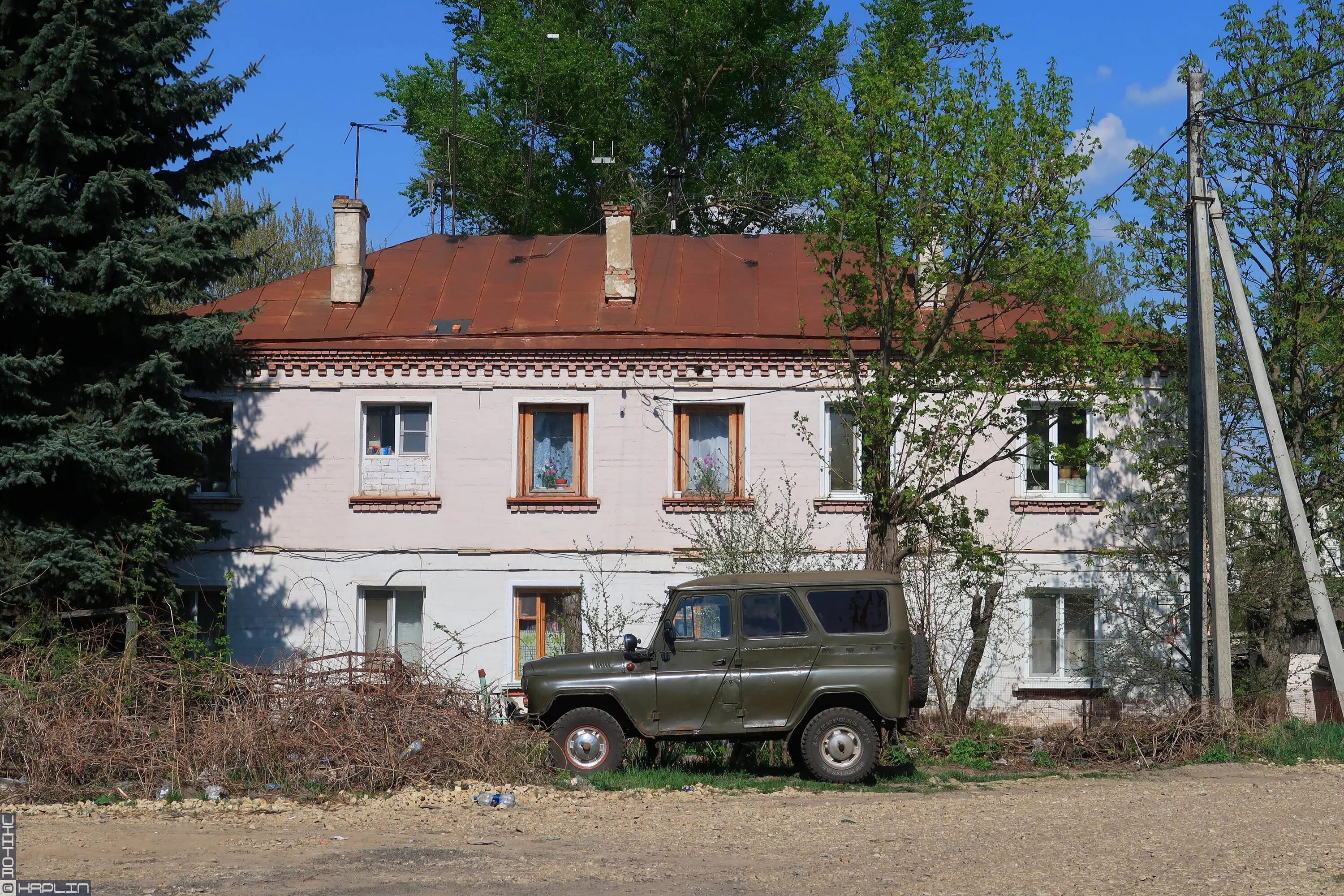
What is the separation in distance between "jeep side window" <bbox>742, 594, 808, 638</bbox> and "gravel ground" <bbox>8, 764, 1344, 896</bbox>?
158 cm

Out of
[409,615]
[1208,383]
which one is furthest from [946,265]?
[409,615]

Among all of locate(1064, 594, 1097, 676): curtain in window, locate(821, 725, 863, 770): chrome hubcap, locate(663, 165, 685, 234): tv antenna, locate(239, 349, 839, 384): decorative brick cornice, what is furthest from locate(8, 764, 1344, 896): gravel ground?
Result: locate(663, 165, 685, 234): tv antenna

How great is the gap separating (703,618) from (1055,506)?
784 centimetres

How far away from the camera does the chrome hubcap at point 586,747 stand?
12750 mm

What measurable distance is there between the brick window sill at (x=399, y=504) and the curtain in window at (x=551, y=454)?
1.47 m

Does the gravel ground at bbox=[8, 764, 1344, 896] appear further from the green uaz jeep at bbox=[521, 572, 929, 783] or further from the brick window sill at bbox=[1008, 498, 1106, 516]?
the brick window sill at bbox=[1008, 498, 1106, 516]

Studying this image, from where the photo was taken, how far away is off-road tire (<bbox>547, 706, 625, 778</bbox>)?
1271 centimetres

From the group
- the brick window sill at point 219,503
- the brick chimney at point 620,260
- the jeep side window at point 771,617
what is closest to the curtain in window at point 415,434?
the brick window sill at point 219,503

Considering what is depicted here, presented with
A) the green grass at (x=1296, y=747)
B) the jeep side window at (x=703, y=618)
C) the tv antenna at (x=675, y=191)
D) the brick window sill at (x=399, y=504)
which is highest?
the tv antenna at (x=675, y=191)

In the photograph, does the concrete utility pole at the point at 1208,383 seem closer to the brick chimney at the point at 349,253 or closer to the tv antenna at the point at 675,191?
the brick chimney at the point at 349,253

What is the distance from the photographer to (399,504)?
61.5 ft

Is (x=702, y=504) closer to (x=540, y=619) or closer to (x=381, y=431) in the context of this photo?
(x=540, y=619)

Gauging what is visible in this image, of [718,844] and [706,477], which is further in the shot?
[706,477]

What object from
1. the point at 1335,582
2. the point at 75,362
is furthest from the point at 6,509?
the point at 1335,582
